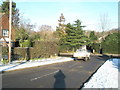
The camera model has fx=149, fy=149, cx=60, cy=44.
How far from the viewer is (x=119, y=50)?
44438 millimetres

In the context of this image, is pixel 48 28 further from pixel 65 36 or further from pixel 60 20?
pixel 65 36

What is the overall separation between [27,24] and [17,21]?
8.35ft

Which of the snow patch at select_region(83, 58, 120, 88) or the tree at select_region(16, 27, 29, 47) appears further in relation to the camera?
the tree at select_region(16, 27, 29, 47)

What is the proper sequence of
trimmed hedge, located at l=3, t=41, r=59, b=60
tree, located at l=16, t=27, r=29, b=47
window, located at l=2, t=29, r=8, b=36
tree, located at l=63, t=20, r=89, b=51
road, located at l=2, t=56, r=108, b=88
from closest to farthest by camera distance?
1. road, located at l=2, t=56, r=108, b=88
2. trimmed hedge, located at l=3, t=41, r=59, b=60
3. tree, located at l=16, t=27, r=29, b=47
4. window, located at l=2, t=29, r=8, b=36
5. tree, located at l=63, t=20, r=89, b=51

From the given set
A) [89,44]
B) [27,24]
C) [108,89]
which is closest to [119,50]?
[89,44]

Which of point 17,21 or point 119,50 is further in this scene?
point 119,50

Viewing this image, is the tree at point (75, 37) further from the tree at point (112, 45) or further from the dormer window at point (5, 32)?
the dormer window at point (5, 32)

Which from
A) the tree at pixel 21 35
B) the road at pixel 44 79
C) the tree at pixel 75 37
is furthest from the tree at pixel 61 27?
the road at pixel 44 79

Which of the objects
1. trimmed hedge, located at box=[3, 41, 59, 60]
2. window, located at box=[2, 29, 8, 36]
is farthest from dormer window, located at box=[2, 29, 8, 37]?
trimmed hedge, located at box=[3, 41, 59, 60]

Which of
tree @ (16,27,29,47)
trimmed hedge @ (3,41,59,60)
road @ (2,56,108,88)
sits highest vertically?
tree @ (16,27,29,47)

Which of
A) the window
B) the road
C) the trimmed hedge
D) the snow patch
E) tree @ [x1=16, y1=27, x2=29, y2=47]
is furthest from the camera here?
the window

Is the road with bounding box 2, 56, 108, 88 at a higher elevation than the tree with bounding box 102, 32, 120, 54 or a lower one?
lower

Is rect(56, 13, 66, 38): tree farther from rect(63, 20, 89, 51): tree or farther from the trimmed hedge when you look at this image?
the trimmed hedge

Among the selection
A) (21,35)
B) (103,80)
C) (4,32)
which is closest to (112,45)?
(21,35)
